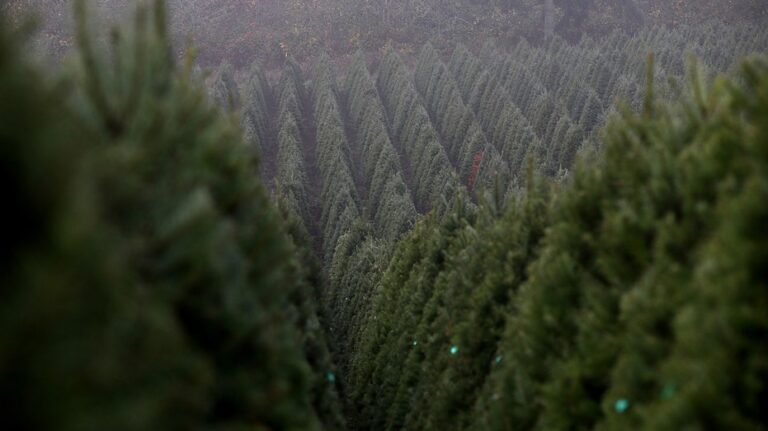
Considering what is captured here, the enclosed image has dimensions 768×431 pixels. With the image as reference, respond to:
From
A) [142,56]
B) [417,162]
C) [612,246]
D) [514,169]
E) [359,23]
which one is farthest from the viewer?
[359,23]

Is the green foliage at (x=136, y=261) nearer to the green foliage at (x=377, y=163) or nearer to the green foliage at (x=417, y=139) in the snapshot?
the green foliage at (x=417, y=139)

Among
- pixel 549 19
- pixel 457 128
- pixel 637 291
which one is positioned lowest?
pixel 549 19

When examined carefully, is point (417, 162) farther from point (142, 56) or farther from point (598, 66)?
point (142, 56)

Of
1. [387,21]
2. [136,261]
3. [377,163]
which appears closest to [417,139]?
[377,163]

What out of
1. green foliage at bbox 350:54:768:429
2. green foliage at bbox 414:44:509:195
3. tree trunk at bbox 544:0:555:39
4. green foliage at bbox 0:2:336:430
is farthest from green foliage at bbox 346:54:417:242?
tree trunk at bbox 544:0:555:39

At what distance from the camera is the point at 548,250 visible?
12.7 feet

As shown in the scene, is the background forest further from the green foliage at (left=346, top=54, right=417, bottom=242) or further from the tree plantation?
the tree plantation

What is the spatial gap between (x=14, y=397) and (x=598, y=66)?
873 inches

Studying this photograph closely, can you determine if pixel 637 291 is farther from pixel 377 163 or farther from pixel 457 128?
pixel 457 128

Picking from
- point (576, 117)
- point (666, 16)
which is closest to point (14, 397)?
point (576, 117)

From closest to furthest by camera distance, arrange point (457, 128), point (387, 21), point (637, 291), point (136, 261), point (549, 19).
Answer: point (136, 261) < point (637, 291) < point (457, 128) < point (549, 19) < point (387, 21)

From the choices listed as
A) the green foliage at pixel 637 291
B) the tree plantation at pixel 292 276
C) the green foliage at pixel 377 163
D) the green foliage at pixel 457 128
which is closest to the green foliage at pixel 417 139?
the green foliage at pixel 377 163

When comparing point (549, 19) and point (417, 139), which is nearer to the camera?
point (417, 139)

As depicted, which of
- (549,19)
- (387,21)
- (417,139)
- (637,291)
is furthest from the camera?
(387,21)
